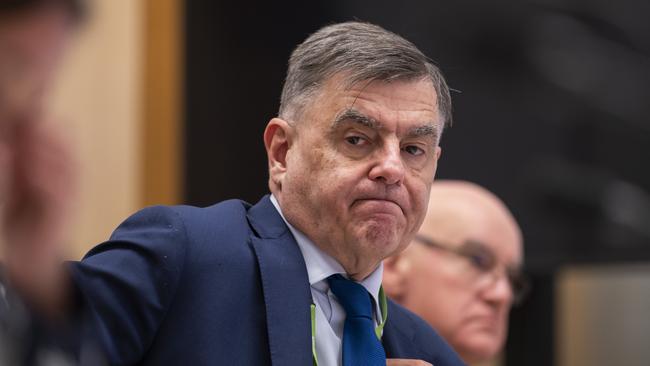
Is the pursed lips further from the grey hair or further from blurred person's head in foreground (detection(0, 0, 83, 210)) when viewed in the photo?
blurred person's head in foreground (detection(0, 0, 83, 210))

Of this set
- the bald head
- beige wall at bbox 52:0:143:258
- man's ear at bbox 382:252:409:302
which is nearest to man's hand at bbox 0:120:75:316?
man's ear at bbox 382:252:409:302

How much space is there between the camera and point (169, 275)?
83.7 inches

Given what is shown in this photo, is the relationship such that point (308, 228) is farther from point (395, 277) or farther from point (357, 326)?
point (395, 277)

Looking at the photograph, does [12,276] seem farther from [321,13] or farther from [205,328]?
[321,13]

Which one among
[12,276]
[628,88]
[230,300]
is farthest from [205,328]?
[628,88]

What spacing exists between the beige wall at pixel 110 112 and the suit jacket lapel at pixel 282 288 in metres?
2.75

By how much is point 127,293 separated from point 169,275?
12 cm

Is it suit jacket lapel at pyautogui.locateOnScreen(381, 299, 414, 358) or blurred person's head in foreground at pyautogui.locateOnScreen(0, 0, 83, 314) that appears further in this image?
suit jacket lapel at pyautogui.locateOnScreen(381, 299, 414, 358)

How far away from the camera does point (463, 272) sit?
369 centimetres

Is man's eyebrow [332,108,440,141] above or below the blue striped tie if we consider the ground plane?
above

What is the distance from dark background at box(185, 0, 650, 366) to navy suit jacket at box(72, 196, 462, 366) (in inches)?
112

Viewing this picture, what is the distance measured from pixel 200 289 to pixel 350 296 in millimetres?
294

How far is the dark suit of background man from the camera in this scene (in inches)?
84.6

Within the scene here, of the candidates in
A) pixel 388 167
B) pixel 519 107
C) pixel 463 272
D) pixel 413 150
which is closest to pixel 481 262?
pixel 463 272
